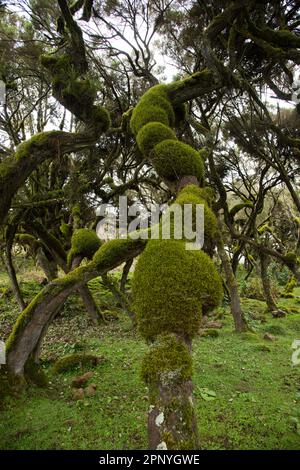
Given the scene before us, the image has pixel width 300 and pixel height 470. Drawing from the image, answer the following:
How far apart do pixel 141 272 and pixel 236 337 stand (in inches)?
270

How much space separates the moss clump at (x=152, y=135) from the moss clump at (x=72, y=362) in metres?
4.16

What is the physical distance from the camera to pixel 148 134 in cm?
436

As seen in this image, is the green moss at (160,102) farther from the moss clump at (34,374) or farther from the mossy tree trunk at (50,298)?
the moss clump at (34,374)

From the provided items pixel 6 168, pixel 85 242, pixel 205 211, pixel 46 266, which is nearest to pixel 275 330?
pixel 85 242

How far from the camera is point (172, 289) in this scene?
8.29 feet

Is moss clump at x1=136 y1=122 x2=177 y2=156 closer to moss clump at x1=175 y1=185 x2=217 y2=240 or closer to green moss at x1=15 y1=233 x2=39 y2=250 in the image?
moss clump at x1=175 y1=185 x2=217 y2=240

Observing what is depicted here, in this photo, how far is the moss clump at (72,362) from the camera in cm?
567

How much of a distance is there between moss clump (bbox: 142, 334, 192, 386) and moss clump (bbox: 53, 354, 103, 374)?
4007mm

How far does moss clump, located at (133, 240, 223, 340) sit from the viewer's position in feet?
8.01

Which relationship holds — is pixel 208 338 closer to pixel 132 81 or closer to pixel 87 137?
pixel 87 137

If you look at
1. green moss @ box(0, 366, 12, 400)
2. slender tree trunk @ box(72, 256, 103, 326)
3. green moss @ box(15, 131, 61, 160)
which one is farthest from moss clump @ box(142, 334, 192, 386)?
slender tree trunk @ box(72, 256, 103, 326)

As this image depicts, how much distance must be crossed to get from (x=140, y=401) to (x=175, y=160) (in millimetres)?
3645
